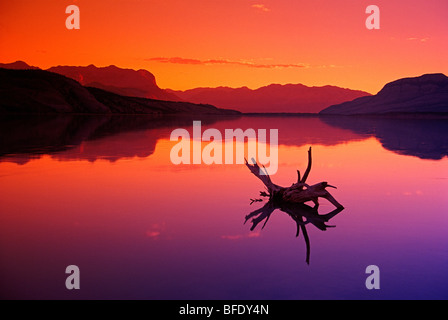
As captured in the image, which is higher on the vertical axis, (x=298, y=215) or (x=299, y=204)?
(x=299, y=204)

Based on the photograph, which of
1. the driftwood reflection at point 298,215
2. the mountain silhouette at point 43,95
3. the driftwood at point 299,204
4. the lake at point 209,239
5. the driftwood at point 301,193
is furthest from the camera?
the mountain silhouette at point 43,95

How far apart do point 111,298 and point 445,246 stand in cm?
756

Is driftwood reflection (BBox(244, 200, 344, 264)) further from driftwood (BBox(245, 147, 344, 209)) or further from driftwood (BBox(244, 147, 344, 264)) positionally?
driftwood (BBox(245, 147, 344, 209))

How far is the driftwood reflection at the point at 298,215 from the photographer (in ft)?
36.0

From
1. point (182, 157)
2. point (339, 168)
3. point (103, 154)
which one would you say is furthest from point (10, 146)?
point (339, 168)

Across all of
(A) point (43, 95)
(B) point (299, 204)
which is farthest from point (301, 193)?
(A) point (43, 95)

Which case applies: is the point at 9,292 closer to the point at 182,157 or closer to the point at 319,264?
the point at 319,264

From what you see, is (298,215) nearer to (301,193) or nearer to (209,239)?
(301,193)

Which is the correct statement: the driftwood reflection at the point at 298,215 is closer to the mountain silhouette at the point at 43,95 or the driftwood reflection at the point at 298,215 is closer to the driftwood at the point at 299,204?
the driftwood at the point at 299,204

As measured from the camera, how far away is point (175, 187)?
16359mm

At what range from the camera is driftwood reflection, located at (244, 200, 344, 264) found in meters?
11.0

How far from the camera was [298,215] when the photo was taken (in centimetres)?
1189

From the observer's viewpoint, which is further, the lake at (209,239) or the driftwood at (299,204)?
the driftwood at (299,204)

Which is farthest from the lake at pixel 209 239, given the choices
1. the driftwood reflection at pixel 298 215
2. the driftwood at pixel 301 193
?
the driftwood at pixel 301 193
